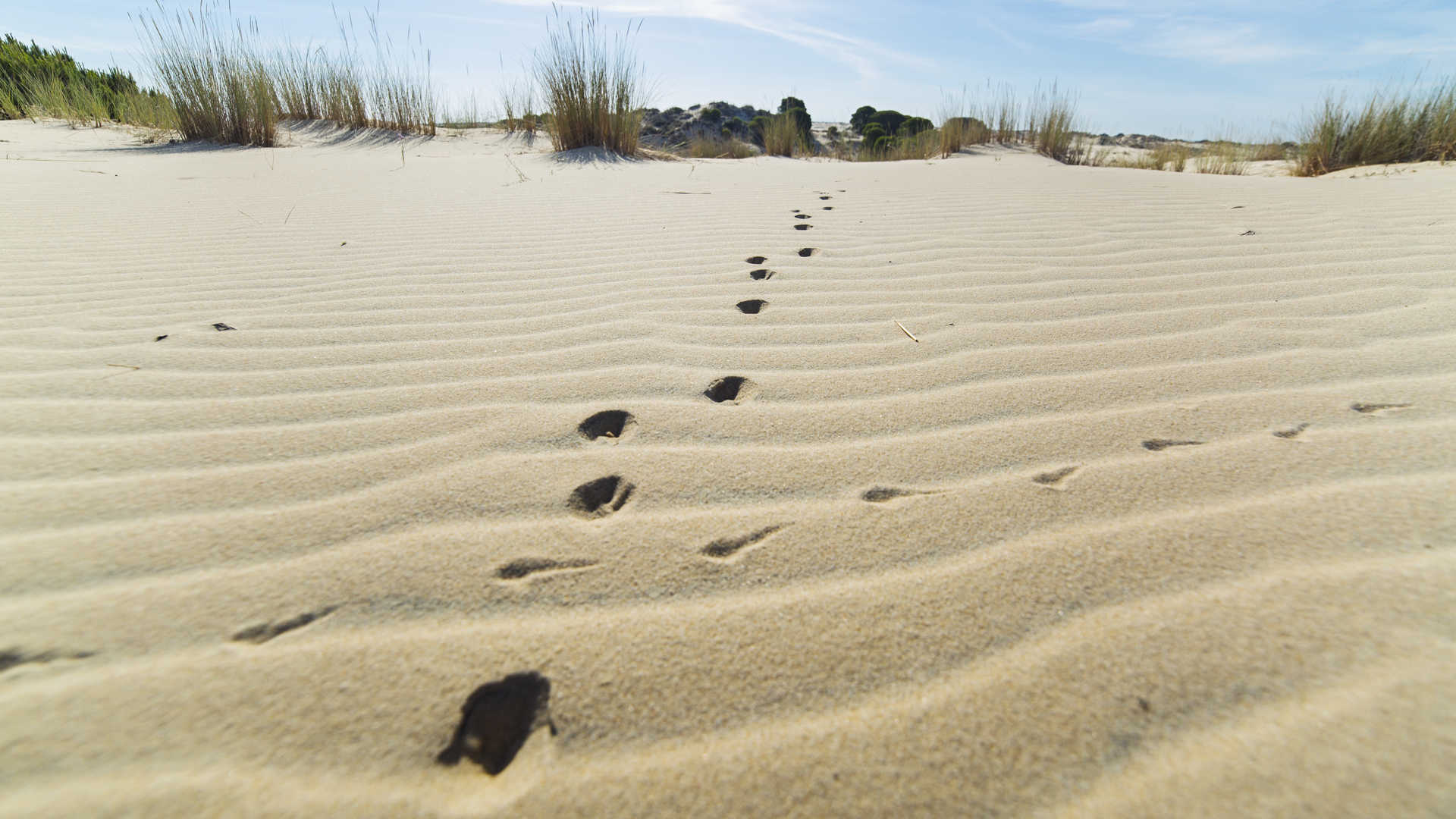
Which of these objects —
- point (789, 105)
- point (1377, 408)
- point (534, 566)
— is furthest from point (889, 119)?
point (534, 566)

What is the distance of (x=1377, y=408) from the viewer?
1.43 metres

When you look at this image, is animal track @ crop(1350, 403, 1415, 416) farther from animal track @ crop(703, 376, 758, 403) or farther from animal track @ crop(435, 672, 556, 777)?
animal track @ crop(435, 672, 556, 777)

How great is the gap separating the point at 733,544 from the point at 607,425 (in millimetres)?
506

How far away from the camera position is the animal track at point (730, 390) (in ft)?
5.34

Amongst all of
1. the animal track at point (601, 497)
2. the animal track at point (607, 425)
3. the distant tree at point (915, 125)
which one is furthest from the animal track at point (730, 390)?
the distant tree at point (915, 125)

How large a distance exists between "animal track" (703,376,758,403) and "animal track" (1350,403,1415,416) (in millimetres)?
1257

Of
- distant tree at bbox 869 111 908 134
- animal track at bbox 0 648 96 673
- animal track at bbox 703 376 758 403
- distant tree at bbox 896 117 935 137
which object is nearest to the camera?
animal track at bbox 0 648 96 673

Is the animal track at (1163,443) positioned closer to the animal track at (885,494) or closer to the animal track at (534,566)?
the animal track at (885,494)

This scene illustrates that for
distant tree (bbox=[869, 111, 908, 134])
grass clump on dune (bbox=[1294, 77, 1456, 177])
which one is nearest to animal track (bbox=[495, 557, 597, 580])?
grass clump on dune (bbox=[1294, 77, 1456, 177])

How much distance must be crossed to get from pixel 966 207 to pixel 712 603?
11.3ft

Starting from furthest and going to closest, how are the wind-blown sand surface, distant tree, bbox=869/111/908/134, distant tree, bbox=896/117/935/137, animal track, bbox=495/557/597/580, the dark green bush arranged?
distant tree, bbox=869/111/908/134 → distant tree, bbox=896/117/935/137 → the dark green bush → animal track, bbox=495/557/597/580 → the wind-blown sand surface

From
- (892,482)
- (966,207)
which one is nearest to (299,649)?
(892,482)

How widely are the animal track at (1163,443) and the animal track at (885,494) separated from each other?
1.59 ft

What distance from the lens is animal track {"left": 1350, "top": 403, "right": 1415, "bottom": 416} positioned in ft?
4.65
